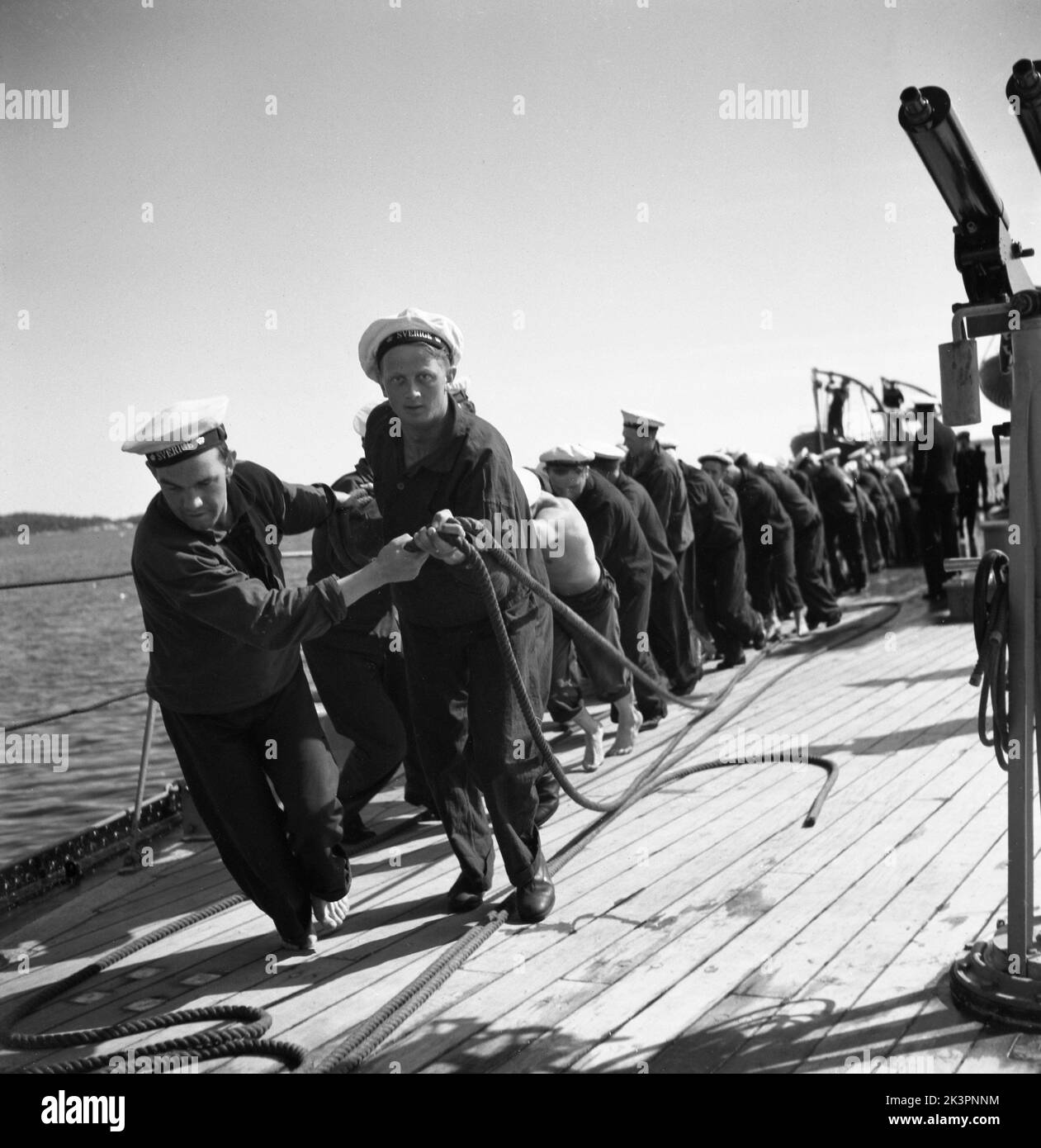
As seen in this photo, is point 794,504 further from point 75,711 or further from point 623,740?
point 75,711

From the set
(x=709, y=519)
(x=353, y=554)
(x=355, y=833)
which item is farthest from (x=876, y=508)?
(x=353, y=554)

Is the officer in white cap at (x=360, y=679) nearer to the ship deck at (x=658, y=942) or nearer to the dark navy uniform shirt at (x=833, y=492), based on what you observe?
the ship deck at (x=658, y=942)

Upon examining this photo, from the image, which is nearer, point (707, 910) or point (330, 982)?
point (330, 982)

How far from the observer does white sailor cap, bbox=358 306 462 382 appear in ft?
13.5

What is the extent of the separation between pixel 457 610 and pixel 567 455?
3.30 metres

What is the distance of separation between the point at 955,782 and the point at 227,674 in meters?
3.44

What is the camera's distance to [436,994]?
3.69 metres

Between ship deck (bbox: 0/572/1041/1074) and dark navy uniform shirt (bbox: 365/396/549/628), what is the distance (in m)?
1.06

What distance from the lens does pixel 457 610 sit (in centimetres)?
422

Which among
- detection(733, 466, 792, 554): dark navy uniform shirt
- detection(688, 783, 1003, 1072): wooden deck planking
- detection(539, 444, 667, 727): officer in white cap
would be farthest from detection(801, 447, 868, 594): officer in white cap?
detection(688, 783, 1003, 1072): wooden deck planking

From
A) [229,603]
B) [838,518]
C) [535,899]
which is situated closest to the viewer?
[229,603]

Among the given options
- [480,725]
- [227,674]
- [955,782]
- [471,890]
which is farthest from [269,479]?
[955,782]
